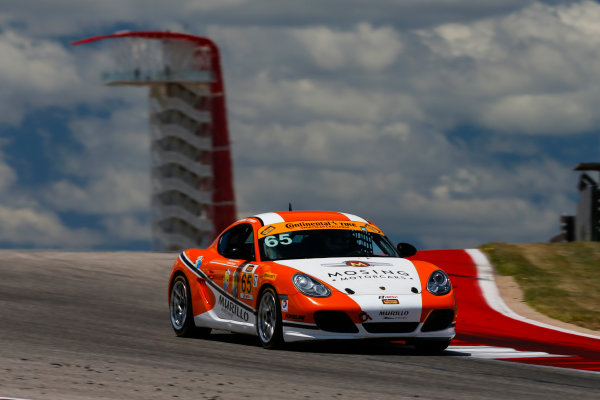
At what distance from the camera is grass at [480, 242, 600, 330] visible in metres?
14.3

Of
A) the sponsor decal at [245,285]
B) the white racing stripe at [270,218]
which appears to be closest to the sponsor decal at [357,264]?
the sponsor decal at [245,285]

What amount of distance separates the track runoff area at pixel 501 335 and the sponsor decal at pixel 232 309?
2.07 metres

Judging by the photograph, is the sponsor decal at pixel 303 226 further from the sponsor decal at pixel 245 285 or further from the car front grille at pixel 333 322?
the car front grille at pixel 333 322

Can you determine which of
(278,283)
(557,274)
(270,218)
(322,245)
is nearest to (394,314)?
(278,283)

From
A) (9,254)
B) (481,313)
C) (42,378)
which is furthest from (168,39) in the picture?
(42,378)

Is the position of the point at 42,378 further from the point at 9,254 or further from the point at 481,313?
the point at 9,254

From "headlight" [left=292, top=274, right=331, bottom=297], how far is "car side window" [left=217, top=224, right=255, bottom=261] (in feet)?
3.18

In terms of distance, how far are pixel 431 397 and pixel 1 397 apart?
2.72 meters

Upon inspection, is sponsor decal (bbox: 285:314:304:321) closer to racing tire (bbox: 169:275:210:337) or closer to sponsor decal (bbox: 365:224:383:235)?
sponsor decal (bbox: 365:224:383:235)

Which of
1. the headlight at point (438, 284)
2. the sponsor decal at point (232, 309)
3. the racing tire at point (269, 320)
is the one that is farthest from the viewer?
the sponsor decal at point (232, 309)

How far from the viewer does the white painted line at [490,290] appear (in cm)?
1325

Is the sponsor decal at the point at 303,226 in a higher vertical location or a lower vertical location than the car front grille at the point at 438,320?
higher

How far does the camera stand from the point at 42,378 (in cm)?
736

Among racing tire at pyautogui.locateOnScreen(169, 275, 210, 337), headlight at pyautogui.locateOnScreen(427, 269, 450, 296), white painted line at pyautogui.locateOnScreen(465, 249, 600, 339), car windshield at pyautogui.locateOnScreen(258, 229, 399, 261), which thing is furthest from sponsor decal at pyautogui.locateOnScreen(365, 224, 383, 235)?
white painted line at pyautogui.locateOnScreen(465, 249, 600, 339)
